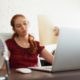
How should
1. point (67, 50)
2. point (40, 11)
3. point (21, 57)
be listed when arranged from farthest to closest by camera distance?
point (40, 11) → point (21, 57) → point (67, 50)

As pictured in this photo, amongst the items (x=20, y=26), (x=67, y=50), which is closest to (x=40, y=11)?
(x=20, y=26)

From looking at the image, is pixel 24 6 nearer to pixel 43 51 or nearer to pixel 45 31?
pixel 45 31

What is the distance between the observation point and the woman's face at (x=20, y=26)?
77.7 inches

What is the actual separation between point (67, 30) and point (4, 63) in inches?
21.1

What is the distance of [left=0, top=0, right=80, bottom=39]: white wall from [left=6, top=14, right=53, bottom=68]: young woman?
0.93 meters

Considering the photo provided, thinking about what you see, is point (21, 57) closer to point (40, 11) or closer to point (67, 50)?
point (67, 50)

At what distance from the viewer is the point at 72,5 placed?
3.40 m

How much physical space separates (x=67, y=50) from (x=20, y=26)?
3.32 feet

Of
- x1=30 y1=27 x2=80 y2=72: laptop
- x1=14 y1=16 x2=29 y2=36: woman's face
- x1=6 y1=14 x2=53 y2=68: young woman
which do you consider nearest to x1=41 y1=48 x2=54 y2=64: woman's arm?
x1=6 y1=14 x2=53 y2=68: young woman

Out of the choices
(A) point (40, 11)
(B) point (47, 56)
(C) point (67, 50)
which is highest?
(A) point (40, 11)

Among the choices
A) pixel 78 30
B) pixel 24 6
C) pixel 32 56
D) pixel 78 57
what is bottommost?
pixel 32 56

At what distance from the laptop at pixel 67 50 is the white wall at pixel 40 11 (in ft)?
6.20

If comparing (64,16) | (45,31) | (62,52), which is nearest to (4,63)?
(62,52)

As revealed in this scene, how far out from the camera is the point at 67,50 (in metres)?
1.06
